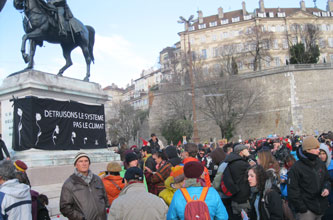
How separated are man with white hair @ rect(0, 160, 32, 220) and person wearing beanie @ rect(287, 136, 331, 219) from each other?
155 inches

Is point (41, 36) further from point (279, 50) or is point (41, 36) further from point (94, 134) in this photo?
point (279, 50)

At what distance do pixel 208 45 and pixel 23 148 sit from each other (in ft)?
241

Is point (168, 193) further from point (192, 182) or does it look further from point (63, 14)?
point (63, 14)

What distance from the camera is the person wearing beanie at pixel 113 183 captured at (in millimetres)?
5914

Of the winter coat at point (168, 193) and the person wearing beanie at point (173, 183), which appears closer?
the person wearing beanie at point (173, 183)

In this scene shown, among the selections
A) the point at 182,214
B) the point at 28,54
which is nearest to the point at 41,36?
Result: the point at 28,54

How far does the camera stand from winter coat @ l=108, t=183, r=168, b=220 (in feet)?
12.1

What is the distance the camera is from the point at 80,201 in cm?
476

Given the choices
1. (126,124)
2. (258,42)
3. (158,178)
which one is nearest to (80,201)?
(158,178)

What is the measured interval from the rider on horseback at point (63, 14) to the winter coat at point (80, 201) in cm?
740

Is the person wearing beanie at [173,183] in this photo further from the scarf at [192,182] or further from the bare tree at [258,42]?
the bare tree at [258,42]

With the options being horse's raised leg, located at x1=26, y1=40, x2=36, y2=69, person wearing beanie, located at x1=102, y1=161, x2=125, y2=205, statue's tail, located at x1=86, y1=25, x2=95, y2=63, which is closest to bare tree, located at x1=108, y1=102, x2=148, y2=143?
statue's tail, located at x1=86, y1=25, x2=95, y2=63

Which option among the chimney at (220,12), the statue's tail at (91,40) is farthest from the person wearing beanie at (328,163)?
the chimney at (220,12)

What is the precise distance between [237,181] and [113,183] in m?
2.17
